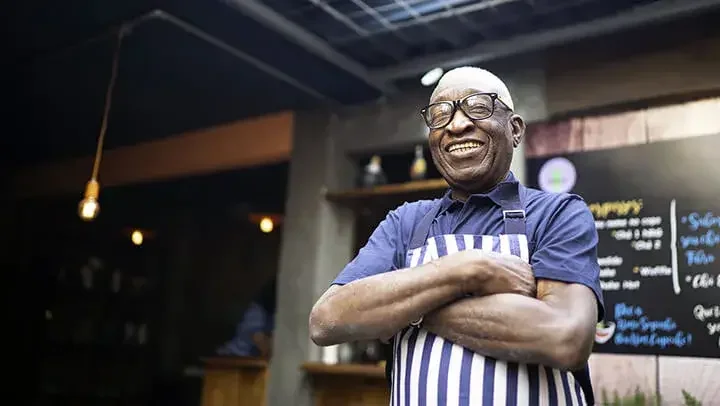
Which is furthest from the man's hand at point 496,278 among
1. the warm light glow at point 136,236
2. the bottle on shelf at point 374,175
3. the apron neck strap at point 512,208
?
the warm light glow at point 136,236

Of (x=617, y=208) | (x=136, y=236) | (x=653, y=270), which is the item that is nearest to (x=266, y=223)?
(x=136, y=236)

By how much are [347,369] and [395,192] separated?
35.6 inches

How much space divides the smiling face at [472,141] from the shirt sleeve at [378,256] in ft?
0.61

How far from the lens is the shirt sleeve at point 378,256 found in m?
1.38

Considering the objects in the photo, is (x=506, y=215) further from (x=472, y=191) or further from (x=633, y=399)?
(x=633, y=399)

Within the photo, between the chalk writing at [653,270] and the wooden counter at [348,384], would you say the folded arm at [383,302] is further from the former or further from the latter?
the wooden counter at [348,384]

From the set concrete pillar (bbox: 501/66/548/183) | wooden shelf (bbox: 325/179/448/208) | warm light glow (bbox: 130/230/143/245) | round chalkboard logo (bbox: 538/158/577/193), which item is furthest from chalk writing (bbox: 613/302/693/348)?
warm light glow (bbox: 130/230/143/245)

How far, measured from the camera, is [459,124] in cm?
137

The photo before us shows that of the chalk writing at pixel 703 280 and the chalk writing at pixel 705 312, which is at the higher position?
the chalk writing at pixel 703 280

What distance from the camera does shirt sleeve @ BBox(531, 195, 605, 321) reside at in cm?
118

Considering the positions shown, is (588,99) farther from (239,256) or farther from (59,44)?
(239,256)

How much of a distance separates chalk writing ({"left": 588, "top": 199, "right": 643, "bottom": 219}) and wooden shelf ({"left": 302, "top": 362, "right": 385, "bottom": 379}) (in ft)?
3.98

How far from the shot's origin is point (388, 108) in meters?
3.29

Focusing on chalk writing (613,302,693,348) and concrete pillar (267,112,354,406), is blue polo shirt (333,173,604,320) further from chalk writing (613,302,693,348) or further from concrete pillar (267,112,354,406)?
concrete pillar (267,112,354,406)
